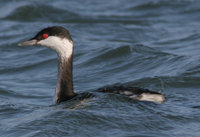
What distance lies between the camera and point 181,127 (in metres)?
7.39

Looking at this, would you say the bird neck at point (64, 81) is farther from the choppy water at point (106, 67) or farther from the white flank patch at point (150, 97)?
the white flank patch at point (150, 97)

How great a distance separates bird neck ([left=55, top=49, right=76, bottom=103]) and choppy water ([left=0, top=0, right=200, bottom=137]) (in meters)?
0.21

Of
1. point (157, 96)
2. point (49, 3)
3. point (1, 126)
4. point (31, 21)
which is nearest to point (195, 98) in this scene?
point (157, 96)

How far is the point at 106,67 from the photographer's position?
11.8m

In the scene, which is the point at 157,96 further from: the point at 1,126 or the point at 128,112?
the point at 1,126

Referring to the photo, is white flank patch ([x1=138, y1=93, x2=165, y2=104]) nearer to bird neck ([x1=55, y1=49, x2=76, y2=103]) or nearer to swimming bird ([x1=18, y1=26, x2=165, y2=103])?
swimming bird ([x1=18, y1=26, x2=165, y2=103])

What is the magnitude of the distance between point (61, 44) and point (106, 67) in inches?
131

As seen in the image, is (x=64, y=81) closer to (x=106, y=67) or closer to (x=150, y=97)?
(x=150, y=97)

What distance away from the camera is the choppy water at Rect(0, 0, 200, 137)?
24.9ft

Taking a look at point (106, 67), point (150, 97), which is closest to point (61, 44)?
point (150, 97)

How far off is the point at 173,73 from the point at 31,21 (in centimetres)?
729

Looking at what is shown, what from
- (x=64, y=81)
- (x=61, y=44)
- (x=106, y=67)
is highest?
(x=61, y=44)

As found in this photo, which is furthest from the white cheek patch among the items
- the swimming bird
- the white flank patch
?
the white flank patch

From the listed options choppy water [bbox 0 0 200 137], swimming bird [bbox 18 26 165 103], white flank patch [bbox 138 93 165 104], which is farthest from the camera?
swimming bird [bbox 18 26 165 103]
